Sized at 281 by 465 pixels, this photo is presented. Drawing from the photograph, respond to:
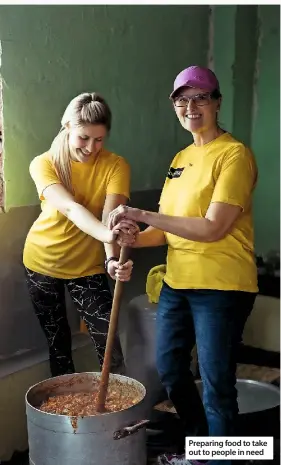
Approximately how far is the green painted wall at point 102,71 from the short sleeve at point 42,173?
0.06 m

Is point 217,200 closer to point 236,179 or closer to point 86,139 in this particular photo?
point 236,179

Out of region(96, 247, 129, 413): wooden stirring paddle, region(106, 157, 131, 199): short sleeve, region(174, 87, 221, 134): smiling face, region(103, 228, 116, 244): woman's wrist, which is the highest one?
region(174, 87, 221, 134): smiling face

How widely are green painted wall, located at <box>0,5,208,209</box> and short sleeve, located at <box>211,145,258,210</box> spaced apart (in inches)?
17.5

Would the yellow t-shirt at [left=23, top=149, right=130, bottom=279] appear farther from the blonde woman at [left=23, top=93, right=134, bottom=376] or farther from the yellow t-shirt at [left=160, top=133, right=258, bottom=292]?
the yellow t-shirt at [left=160, top=133, right=258, bottom=292]

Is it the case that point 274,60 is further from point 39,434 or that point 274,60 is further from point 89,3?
point 39,434

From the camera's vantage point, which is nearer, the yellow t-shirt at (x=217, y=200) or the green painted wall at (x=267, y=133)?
the yellow t-shirt at (x=217, y=200)

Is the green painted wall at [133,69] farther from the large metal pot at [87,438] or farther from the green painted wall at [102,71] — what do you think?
the large metal pot at [87,438]

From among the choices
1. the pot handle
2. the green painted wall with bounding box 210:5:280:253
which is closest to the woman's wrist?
the pot handle

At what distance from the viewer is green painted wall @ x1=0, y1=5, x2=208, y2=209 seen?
136 centimetres

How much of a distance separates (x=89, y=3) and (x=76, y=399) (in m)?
0.87

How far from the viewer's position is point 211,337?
3.98 ft

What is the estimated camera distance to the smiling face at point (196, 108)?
3.94ft

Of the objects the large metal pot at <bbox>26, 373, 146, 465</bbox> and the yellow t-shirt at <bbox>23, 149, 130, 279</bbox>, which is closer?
the large metal pot at <bbox>26, 373, 146, 465</bbox>

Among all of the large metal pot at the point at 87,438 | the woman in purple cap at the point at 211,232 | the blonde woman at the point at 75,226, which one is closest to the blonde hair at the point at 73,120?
the blonde woman at the point at 75,226
